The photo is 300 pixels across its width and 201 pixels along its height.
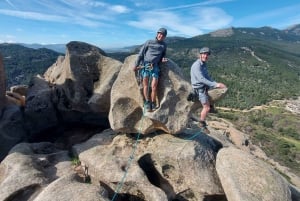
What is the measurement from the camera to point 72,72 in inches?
891

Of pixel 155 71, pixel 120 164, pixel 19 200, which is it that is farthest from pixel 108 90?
pixel 19 200

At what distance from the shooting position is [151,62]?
16828 millimetres

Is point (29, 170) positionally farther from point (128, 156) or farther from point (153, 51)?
point (153, 51)

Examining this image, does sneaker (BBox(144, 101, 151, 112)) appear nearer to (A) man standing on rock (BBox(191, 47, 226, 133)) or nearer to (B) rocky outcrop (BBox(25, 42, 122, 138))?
(A) man standing on rock (BBox(191, 47, 226, 133))

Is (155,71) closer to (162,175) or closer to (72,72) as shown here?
(162,175)

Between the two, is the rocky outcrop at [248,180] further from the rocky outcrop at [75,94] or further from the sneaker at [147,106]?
the rocky outcrop at [75,94]

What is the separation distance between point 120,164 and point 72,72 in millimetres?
9207

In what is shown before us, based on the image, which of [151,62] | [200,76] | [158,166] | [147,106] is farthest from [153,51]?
[158,166]

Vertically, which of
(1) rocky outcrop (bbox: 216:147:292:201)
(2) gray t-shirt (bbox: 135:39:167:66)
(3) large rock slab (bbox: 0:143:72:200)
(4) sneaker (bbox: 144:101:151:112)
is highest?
(2) gray t-shirt (bbox: 135:39:167:66)

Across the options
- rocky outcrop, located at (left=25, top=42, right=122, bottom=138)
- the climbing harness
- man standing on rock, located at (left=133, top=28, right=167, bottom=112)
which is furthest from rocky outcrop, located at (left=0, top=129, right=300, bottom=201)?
rocky outcrop, located at (left=25, top=42, right=122, bottom=138)

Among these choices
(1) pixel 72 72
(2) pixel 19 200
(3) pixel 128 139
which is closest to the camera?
(2) pixel 19 200

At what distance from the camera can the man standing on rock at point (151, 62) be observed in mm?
16805

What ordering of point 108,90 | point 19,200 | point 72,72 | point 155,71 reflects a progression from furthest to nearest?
point 72,72
point 108,90
point 155,71
point 19,200

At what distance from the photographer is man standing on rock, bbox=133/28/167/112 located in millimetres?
16805
